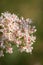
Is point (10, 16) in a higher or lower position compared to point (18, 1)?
lower

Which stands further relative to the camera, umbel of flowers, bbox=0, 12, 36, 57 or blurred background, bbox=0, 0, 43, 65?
blurred background, bbox=0, 0, 43, 65

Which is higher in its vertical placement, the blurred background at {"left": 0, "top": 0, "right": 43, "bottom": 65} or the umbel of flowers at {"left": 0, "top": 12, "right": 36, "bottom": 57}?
the blurred background at {"left": 0, "top": 0, "right": 43, "bottom": 65}

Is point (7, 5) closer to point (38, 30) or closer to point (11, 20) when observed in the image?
point (38, 30)

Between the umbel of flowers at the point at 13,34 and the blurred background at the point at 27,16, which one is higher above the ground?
the blurred background at the point at 27,16

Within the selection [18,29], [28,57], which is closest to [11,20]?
[18,29]
